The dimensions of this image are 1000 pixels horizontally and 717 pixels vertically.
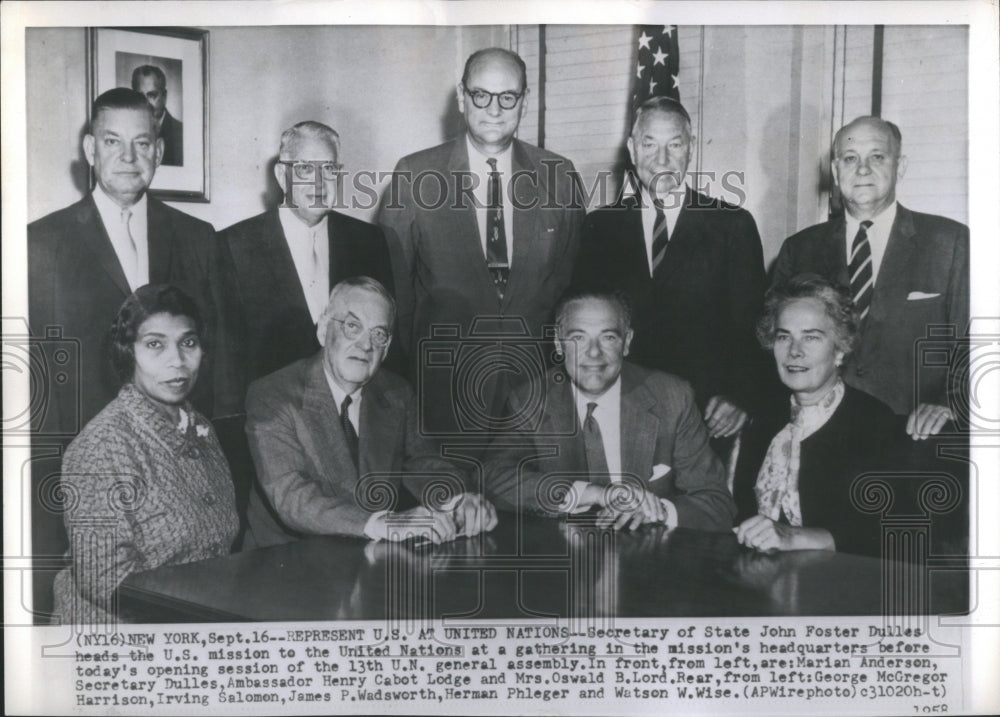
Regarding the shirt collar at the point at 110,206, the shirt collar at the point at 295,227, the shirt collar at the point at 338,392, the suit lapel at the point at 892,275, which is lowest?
the shirt collar at the point at 338,392

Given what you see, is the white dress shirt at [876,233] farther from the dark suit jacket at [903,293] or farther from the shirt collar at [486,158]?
the shirt collar at [486,158]

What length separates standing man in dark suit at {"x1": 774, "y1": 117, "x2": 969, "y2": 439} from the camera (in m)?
3.31

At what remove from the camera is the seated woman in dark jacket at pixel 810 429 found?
3.29m

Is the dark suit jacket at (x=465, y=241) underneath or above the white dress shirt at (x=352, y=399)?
above

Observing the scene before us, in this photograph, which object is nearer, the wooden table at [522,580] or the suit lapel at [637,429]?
the wooden table at [522,580]

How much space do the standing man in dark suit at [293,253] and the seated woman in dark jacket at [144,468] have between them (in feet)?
0.65

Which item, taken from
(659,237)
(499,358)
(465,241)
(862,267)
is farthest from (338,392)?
(862,267)

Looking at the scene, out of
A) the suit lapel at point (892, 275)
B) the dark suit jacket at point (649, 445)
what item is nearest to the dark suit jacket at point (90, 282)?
the dark suit jacket at point (649, 445)

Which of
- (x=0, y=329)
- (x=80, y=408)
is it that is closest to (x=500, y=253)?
(x=80, y=408)

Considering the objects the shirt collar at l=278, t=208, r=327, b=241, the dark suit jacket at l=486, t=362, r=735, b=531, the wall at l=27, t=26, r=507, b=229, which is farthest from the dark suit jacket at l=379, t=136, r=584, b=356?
the dark suit jacket at l=486, t=362, r=735, b=531

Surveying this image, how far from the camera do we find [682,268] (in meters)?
3.30

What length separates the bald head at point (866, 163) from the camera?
10.8 ft

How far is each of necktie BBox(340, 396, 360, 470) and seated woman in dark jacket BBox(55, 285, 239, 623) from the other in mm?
430

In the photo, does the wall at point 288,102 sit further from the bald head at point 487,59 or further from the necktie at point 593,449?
the necktie at point 593,449
